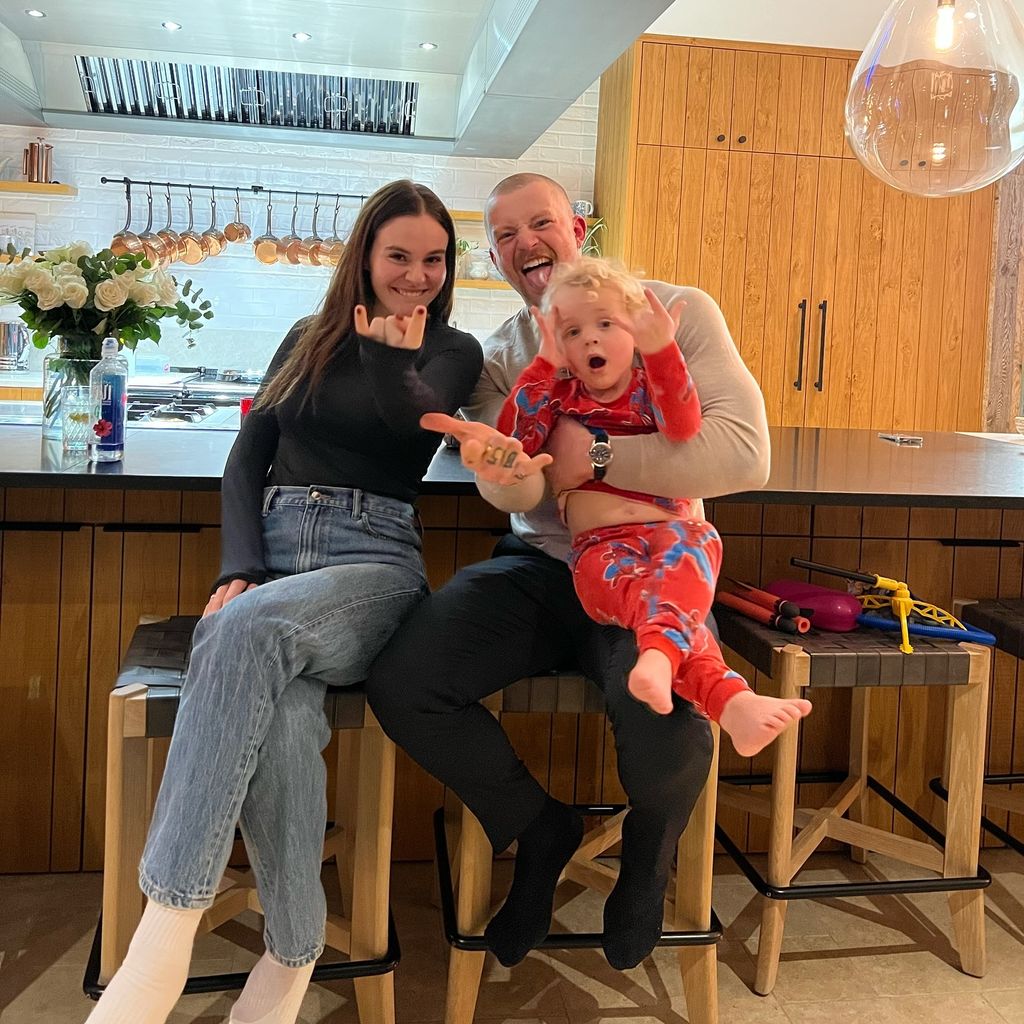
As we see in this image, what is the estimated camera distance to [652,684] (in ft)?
4.48

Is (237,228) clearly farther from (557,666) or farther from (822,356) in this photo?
(557,666)

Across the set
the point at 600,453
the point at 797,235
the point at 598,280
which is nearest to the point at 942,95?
the point at 598,280

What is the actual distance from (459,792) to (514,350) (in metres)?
0.80

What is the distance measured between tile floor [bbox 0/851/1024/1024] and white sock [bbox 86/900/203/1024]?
1.59ft

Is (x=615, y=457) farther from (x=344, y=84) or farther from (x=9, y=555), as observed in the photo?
(x=344, y=84)

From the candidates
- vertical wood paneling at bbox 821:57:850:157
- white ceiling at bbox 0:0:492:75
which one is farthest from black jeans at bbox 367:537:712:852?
vertical wood paneling at bbox 821:57:850:157

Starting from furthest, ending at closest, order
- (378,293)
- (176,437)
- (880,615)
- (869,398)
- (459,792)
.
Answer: (869,398), (176,437), (880,615), (378,293), (459,792)

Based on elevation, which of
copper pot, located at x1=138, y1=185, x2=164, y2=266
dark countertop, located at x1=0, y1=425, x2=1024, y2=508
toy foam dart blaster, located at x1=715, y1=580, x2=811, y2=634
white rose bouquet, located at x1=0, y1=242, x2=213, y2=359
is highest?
copper pot, located at x1=138, y1=185, x2=164, y2=266

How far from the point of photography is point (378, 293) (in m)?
1.88

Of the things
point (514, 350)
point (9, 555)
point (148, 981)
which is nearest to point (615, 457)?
point (514, 350)

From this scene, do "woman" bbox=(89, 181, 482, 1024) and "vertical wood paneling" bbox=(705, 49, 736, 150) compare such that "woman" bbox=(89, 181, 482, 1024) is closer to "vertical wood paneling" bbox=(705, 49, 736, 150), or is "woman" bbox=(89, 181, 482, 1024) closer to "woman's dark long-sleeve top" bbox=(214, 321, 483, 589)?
"woman's dark long-sleeve top" bbox=(214, 321, 483, 589)

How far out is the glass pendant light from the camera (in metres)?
1.78

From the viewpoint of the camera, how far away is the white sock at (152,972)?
1336mm

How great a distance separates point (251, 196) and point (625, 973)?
442 cm
